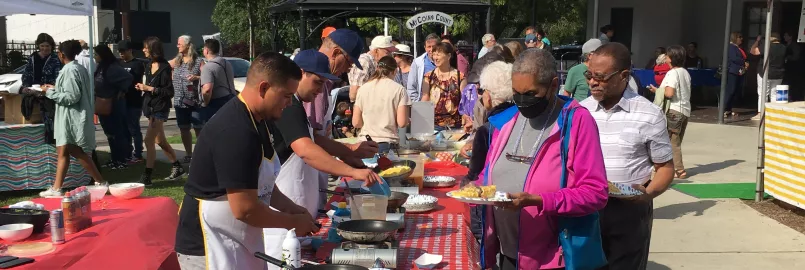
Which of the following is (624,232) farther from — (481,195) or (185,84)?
(185,84)


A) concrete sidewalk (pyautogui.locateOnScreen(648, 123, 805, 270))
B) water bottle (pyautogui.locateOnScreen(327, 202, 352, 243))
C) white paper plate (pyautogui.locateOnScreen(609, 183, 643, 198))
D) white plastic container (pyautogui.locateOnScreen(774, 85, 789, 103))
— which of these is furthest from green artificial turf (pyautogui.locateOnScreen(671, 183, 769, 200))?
water bottle (pyautogui.locateOnScreen(327, 202, 352, 243))

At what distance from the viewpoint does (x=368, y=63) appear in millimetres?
9977

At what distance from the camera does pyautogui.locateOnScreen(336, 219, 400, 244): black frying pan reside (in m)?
3.21

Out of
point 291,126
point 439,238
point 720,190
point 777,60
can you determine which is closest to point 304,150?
point 291,126

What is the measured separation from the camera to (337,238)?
355cm

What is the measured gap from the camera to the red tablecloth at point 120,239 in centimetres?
418

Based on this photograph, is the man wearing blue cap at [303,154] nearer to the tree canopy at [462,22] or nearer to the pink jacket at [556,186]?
the pink jacket at [556,186]

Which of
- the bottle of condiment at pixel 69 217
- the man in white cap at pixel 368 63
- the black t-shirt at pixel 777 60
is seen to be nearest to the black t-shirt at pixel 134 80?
the man in white cap at pixel 368 63

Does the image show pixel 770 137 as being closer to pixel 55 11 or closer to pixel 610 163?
pixel 610 163

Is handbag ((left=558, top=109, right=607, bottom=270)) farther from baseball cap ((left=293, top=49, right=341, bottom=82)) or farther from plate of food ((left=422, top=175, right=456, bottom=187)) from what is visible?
plate of food ((left=422, top=175, right=456, bottom=187))

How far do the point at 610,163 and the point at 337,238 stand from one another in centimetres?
133

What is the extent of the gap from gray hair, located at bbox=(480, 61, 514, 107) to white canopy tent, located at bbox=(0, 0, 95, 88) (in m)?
5.61

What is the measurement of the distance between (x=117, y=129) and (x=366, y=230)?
7.92 metres

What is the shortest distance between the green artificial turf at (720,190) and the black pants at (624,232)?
5325mm
